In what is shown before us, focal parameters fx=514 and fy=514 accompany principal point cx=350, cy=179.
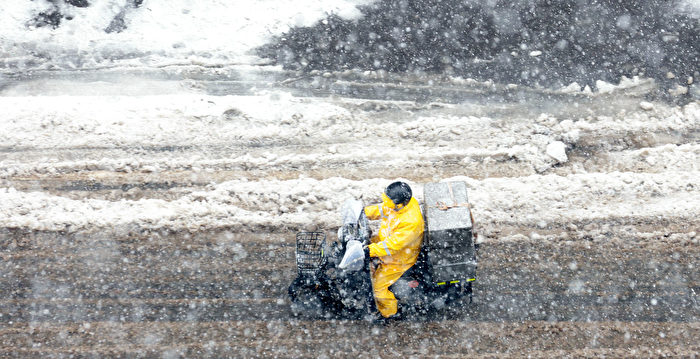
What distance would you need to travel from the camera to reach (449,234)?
5582mm

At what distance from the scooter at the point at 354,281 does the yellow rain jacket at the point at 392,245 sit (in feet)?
0.40

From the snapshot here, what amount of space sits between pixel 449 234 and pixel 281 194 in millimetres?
3055

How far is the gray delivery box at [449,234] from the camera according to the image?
5598mm

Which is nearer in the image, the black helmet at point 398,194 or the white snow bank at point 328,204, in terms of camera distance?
the black helmet at point 398,194

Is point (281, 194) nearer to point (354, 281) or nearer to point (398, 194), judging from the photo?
point (354, 281)

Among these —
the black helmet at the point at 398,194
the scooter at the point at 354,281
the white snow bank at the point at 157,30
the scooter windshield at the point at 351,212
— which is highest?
the white snow bank at the point at 157,30

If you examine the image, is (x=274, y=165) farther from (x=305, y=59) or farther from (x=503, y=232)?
(x=503, y=232)

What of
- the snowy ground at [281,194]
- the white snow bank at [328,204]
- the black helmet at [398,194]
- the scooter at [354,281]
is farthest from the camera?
the white snow bank at [328,204]

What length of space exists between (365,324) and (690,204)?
5079mm

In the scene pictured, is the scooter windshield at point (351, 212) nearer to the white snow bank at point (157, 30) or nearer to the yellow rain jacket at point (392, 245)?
the yellow rain jacket at point (392, 245)

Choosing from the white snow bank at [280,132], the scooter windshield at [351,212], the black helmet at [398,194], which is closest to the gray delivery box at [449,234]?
the black helmet at [398,194]

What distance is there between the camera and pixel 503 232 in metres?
7.38

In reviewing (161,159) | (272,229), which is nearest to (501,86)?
(272,229)

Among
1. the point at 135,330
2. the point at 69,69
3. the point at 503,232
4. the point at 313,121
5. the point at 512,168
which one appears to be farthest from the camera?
the point at 69,69
